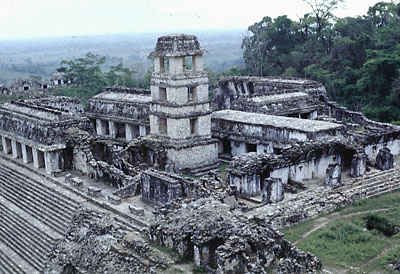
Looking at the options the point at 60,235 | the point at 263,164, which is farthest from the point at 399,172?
the point at 60,235

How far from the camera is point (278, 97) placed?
3138cm

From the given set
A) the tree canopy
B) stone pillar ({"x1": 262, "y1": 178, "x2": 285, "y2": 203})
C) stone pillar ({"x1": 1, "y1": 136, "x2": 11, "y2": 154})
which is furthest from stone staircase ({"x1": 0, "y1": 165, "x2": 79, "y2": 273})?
the tree canopy

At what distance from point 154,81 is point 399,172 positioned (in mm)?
11584

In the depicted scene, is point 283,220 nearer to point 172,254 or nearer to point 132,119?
point 172,254

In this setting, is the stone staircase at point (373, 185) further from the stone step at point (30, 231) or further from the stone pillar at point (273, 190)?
the stone step at point (30, 231)

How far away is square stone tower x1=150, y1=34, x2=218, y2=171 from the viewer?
2452 cm

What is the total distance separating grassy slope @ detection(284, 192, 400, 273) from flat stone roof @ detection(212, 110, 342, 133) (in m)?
4.86

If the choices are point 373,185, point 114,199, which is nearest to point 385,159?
point 373,185

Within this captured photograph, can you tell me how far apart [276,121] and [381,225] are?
9.08m

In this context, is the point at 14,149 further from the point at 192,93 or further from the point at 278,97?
the point at 278,97

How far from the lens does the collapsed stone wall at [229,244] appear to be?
40.0ft

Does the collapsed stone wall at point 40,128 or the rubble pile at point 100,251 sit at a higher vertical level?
the collapsed stone wall at point 40,128

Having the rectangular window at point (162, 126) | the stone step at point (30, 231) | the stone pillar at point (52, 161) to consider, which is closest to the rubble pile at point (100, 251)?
the stone step at point (30, 231)

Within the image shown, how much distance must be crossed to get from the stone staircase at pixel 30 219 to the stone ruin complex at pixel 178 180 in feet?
0.20
